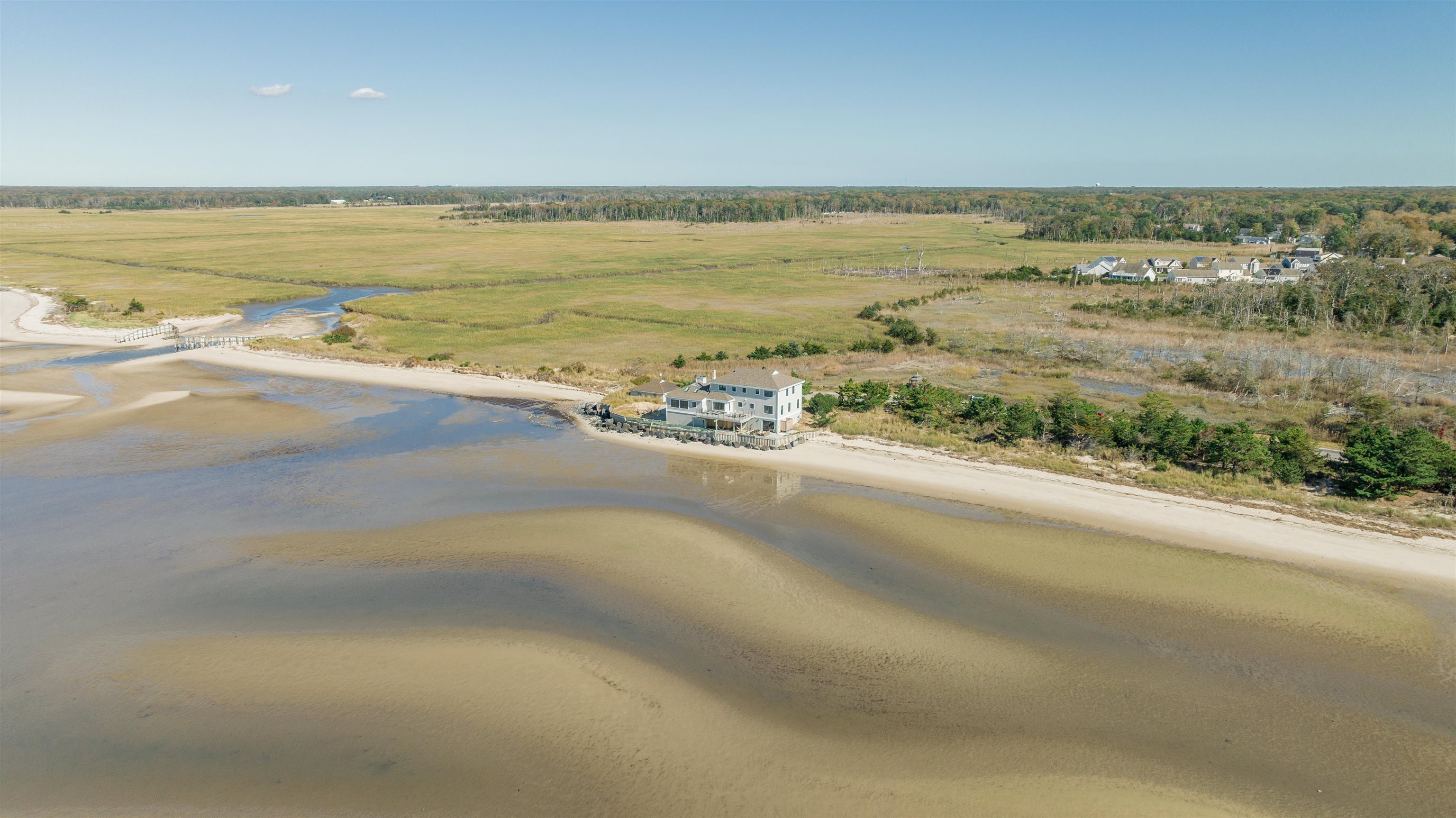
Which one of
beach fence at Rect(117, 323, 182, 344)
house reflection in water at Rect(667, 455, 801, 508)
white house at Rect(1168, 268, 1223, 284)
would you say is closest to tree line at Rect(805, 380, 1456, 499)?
house reflection in water at Rect(667, 455, 801, 508)

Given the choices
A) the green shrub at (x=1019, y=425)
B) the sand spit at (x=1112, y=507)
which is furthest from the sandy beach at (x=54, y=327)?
the green shrub at (x=1019, y=425)

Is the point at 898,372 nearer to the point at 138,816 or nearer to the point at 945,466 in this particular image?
the point at 945,466

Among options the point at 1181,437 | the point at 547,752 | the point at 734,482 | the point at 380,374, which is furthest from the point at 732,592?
the point at 380,374

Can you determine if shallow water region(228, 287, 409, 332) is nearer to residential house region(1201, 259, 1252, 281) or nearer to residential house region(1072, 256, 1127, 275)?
residential house region(1072, 256, 1127, 275)

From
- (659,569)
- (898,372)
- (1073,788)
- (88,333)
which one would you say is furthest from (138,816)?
(88,333)

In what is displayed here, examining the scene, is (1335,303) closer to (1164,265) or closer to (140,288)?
(1164,265)
